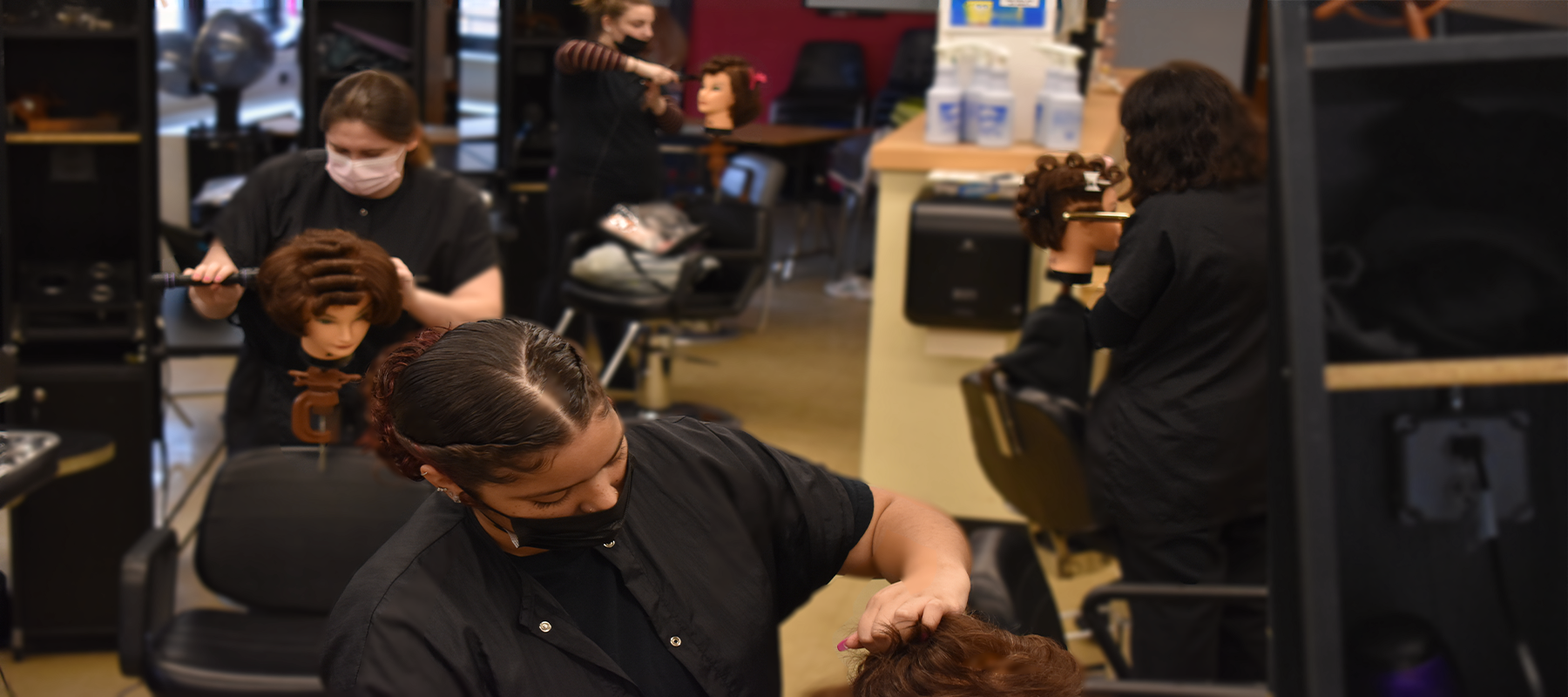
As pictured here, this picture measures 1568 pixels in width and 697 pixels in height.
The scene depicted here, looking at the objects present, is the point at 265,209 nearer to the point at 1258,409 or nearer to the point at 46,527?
the point at 1258,409

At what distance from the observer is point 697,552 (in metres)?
0.74

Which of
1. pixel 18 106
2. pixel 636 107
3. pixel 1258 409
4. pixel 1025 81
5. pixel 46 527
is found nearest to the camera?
pixel 1258 409

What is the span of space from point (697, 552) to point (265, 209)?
0.36 m

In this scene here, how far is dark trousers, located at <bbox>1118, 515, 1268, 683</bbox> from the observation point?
83 cm

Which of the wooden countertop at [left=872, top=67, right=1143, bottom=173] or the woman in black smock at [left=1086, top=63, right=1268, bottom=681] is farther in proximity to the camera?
the wooden countertop at [left=872, top=67, right=1143, bottom=173]

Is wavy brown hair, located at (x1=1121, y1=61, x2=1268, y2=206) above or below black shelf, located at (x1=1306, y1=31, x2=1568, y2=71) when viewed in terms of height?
below

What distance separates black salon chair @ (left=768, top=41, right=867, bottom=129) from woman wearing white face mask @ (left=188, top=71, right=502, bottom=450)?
258 mm

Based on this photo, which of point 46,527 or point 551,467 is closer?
point 551,467

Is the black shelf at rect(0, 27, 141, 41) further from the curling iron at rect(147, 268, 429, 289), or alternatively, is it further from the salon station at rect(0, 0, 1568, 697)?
the curling iron at rect(147, 268, 429, 289)

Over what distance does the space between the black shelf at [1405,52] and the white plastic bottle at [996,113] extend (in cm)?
97

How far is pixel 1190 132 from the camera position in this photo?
74 centimetres

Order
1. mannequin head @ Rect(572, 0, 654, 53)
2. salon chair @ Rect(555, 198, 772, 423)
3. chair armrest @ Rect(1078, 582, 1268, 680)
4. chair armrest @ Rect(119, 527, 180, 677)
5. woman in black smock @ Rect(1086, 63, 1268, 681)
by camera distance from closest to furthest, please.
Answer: woman in black smock @ Rect(1086, 63, 1268, 681), mannequin head @ Rect(572, 0, 654, 53), chair armrest @ Rect(1078, 582, 1268, 680), salon chair @ Rect(555, 198, 772, 423), chair armrest @ Rect(119, 527, 180, 677)

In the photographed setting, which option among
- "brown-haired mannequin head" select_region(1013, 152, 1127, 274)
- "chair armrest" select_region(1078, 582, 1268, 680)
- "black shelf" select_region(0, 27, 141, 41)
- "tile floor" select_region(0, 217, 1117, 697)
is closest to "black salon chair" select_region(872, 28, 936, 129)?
"brown-haired mannequin head" select_region(1013, 152, 1127, 274)

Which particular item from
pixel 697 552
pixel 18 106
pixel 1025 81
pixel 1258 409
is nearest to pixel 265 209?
pixel 697 552
